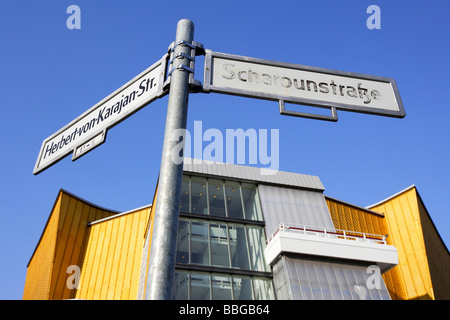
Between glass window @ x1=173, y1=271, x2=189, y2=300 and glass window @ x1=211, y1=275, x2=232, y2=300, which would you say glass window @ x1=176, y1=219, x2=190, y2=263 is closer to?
glass window @ x1=173, y1=271, x2=189, y2=300

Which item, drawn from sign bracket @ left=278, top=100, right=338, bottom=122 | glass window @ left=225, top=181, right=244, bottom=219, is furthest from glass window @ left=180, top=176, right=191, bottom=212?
sign bracket @ left=278, top=100, right=338, bottom=122

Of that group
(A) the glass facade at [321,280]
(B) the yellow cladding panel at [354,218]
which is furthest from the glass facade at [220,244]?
(B) the yellow cladding panel at [354,218]

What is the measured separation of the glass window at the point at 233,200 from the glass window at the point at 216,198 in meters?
0.39

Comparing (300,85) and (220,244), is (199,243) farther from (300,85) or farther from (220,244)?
(300,85)

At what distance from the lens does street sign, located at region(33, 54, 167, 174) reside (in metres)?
4.05

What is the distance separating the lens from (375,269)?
2059 cm

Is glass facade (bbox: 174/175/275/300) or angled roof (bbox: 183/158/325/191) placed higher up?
angled roof (bbox: 183/158/325/191)

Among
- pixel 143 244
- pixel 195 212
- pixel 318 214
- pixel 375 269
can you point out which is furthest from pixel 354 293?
pixel 143 244

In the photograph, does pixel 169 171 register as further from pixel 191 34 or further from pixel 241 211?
pixel 241 211

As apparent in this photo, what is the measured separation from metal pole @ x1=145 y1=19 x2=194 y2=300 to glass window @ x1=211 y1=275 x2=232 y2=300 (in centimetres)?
1723

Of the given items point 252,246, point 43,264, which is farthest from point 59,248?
point 252,246

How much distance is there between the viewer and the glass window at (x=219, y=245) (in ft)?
68.0

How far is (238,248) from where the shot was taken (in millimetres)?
21891

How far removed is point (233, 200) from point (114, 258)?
9847mm
